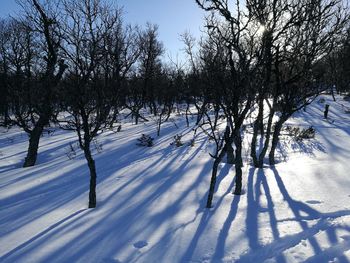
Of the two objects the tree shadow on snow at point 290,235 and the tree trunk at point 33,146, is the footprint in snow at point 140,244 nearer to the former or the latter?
the tree shadow on snow at point 290,235

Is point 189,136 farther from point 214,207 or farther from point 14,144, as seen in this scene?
point 14,144

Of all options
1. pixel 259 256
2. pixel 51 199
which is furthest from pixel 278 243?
pixel 51 199

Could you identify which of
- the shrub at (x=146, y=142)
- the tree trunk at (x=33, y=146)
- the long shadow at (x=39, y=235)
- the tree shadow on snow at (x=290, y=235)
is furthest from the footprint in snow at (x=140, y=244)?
the tree trunk at (x=33, y=146)

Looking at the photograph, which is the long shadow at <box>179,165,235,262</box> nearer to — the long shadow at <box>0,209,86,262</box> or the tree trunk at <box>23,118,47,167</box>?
the long shadow at <box>0,209,86,262</box>

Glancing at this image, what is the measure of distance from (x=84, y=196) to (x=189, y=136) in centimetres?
875

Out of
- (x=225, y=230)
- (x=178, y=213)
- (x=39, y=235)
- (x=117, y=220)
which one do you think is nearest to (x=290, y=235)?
(x=225, y=230)

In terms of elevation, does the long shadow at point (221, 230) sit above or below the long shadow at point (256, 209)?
above

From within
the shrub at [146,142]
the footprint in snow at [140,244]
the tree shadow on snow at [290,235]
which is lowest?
the tree shadow on snow at [290,235]

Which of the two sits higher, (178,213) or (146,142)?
(146,142)

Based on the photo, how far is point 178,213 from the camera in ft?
21.4

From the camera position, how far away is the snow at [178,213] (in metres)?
5.02

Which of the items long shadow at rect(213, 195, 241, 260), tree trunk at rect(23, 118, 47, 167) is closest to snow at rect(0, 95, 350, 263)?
long shadow at rect(213, 195, 241, 260)

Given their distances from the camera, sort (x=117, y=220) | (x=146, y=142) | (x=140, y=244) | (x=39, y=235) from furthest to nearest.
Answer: (x=146, y=142) → (x=117, y=220) → (x=39, y=235) → (x=140, y=244)

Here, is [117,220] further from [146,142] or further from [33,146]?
[33,146]
